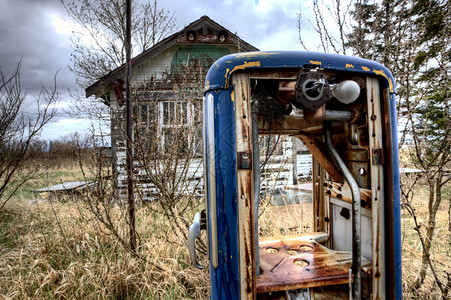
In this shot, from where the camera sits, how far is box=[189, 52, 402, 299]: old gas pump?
130 centimetres

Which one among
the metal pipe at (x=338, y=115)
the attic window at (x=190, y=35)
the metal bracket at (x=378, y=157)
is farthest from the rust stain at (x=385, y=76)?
the attic window at (x=190, y=35)

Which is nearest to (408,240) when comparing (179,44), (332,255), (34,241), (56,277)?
(332,255)

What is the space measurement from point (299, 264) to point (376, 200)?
63cm

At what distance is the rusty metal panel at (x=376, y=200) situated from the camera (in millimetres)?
1430

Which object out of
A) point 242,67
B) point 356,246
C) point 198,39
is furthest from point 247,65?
point 198,39

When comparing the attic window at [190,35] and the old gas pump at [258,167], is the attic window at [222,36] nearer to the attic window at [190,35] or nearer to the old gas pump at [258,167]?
the attic window at [190,35]

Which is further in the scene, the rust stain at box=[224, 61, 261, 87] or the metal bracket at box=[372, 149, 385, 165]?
the metal bracket at box=[372, 149, 385, 165]

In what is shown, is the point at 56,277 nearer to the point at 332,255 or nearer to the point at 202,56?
the point at 332,255

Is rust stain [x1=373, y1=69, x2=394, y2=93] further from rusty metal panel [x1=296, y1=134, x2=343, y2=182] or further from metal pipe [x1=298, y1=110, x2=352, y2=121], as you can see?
rusty metal panel [x1=296, y1=134, x2=343, y2=182]

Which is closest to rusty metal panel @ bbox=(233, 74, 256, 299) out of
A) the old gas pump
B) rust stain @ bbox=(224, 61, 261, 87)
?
the old gas pump

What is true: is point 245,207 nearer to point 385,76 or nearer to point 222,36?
point 385,76

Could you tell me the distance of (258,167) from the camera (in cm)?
143

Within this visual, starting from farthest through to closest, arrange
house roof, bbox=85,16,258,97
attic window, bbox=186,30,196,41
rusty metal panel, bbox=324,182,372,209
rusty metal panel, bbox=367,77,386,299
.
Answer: attic window, bbox=186,30,196,41 < house roof, bbox=85,16,258,97 < rusty metal panel, bbox=324,182,372,209 < rusty metal panel, bbox=367,77,386,299

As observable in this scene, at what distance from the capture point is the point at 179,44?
7945 mm
